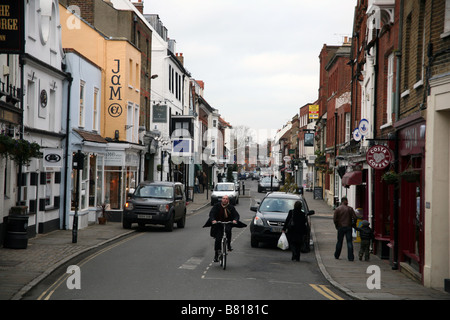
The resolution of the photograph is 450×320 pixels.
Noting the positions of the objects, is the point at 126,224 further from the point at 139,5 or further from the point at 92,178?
the point at 139,5

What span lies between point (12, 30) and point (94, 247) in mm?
7086

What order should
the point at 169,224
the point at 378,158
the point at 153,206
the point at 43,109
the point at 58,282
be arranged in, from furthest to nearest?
the point at 169,224 < the point at 153,206 < the point at 43,109 < the point at 378,158 < the point at 58,282

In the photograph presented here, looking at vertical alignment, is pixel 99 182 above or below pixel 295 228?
above

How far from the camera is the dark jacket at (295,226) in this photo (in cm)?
1658

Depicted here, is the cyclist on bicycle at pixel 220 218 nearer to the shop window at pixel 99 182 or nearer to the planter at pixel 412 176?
the planter at pixel 412 176

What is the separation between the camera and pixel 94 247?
17.7 metres

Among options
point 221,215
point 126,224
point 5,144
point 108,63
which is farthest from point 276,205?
point 108,63

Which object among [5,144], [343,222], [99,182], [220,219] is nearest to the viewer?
[5,144]

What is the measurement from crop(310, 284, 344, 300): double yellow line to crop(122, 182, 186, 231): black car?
38.5 ft

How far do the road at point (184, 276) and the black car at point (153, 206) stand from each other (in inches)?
142

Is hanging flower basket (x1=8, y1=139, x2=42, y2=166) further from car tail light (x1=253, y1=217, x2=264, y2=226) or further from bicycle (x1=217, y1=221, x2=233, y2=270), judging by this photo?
car tail light (x1=253, y1=217, x2=264, y2=226)

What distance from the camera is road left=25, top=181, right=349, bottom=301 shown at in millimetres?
10594
